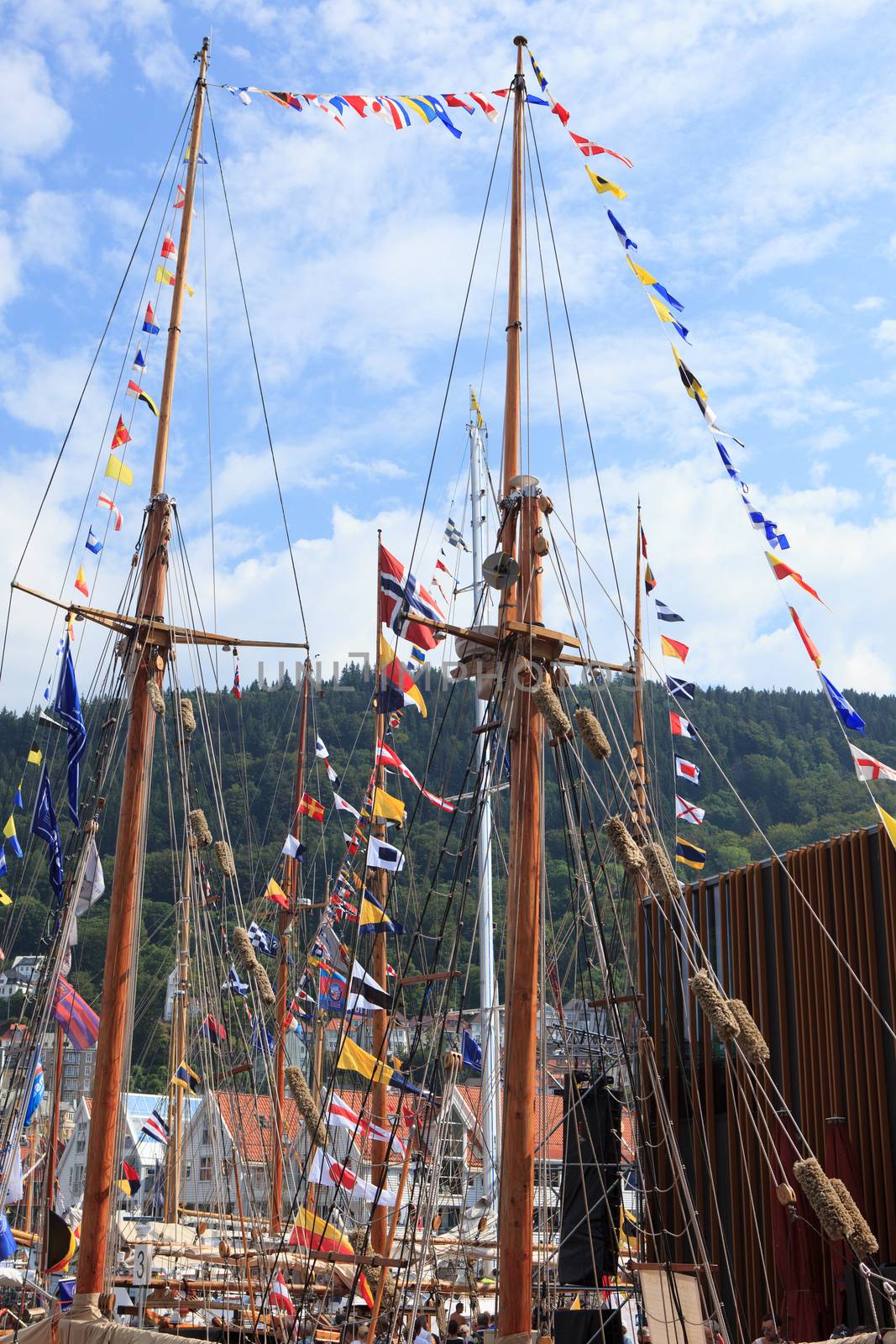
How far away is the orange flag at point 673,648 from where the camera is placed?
1088 inches

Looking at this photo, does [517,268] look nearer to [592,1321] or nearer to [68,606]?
[68,606]

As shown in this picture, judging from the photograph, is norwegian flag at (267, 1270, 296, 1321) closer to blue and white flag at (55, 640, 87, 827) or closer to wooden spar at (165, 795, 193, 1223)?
blue and white flag at (55, 640, 87, 827)

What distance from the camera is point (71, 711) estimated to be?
2031 cm

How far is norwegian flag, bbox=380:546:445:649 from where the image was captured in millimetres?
19406

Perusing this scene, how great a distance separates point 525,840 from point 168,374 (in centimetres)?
945

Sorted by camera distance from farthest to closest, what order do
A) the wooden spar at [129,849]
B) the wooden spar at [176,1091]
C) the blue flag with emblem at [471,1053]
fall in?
the wooden spar at [176,1091]
the blue flag with emblem at [471,1053]
the wooden spar at [129,849]

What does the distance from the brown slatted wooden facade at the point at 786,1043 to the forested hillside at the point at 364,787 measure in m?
21.8

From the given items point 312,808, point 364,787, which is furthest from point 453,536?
point 364,787

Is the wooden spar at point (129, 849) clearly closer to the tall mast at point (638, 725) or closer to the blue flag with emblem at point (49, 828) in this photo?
the blue flag with emblem at point (49, 828)

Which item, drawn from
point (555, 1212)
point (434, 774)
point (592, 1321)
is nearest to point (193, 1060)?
point (434, 774)

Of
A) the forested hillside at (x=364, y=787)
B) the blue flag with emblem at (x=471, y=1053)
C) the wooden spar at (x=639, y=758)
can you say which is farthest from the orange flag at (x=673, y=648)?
the forested hillside at (x=364, y=787)

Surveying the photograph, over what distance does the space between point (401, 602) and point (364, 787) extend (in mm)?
45060

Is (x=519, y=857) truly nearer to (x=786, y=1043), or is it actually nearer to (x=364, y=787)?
(x=786, y=1043)

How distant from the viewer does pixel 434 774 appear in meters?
62.1
